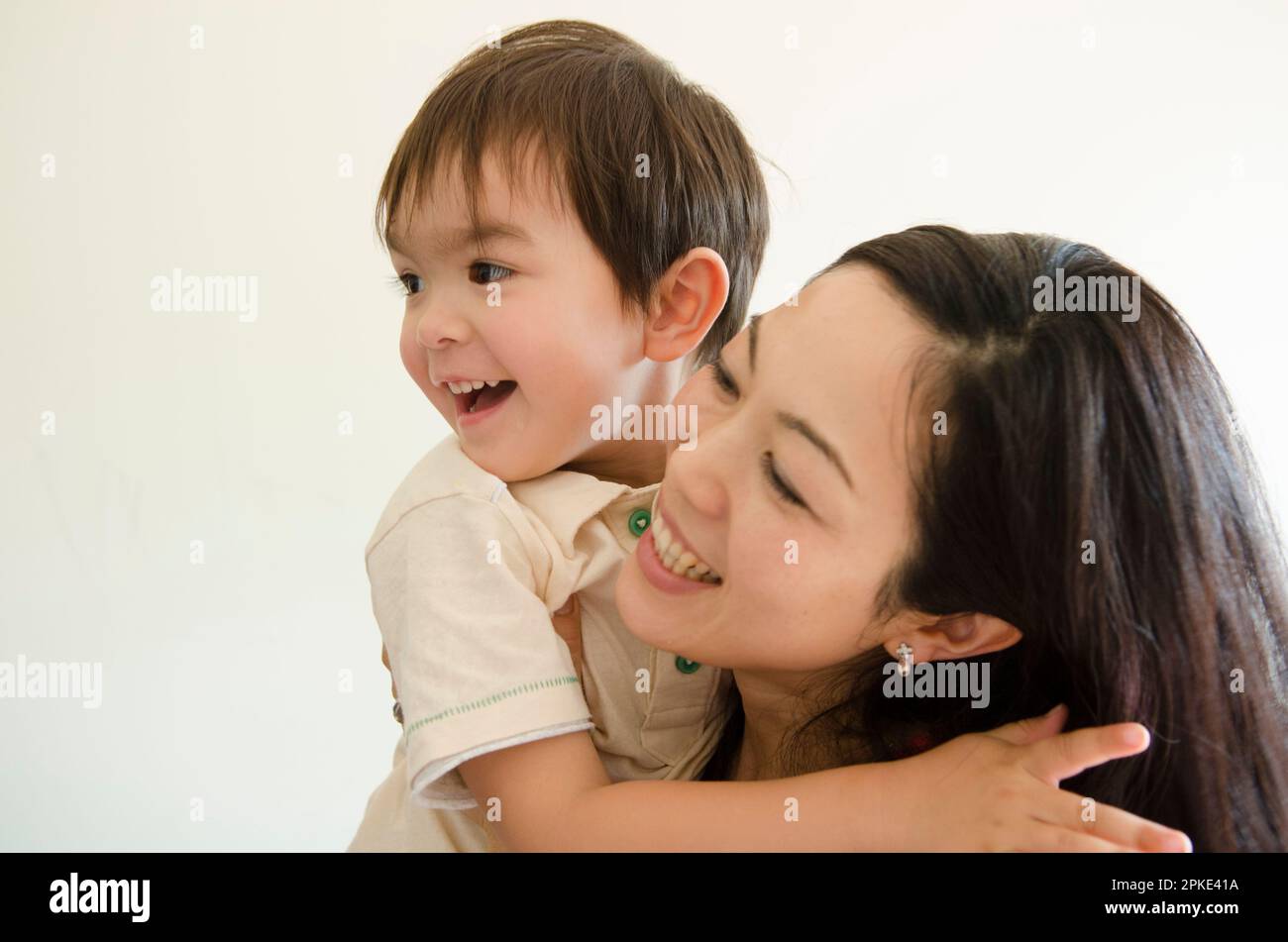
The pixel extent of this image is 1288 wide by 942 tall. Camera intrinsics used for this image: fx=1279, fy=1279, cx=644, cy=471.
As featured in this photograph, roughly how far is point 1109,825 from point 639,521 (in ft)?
1.78

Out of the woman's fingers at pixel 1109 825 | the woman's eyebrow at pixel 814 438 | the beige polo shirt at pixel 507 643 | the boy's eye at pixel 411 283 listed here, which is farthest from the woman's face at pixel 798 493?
the boy's eye at pixel 411 283

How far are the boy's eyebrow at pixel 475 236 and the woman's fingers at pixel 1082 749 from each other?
67cm

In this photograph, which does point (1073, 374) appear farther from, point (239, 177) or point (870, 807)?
point (239, 177)

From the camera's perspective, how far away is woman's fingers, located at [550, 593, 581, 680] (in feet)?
4.08

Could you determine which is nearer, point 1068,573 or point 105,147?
point 1068,573

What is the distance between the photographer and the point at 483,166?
1.25 metres

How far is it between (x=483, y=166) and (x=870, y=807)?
2.29 feet

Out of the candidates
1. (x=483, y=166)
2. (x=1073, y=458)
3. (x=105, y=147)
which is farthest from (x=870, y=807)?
(x=105, y=147)

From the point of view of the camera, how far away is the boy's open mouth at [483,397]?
4.32 ft

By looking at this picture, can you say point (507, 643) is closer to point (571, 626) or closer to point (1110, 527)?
point (571, 626)
